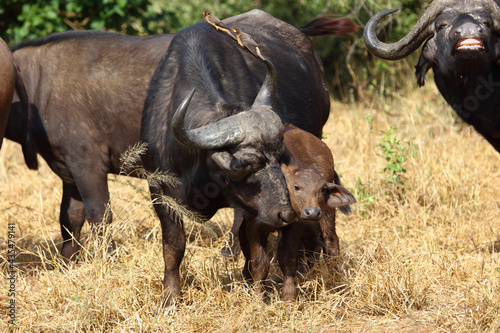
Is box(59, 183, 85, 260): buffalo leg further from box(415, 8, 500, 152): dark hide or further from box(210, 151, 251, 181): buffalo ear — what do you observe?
box(415, 8, 500, 152): dark hide

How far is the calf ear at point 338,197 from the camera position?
11.7ft

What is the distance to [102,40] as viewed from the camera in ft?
19.5

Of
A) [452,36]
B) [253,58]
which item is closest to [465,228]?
[452,36]

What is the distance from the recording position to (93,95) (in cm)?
569

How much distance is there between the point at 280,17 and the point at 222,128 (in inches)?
294

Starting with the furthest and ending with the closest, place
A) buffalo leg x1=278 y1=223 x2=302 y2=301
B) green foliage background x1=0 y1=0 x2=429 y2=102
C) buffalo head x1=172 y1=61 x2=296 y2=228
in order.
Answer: green foliage background x1=0 y1=0 x2=429 y2=102 → buffalo leg x1=278 y1=223 x2=302 y2=301 → buffalo head x1=172 y1=61 x2=296 y2=228

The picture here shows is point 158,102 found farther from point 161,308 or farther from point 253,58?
point 161,308

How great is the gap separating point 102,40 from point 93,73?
1.23ft

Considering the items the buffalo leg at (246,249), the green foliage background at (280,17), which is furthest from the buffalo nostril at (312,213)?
the green foliage background at (280,17)

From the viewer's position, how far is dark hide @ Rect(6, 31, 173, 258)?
5512mm

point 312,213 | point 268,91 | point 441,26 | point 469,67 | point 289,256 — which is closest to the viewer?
point 312,213

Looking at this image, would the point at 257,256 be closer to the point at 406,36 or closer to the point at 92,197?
the point at 92,197

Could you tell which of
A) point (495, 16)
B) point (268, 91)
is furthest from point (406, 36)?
point (268, 91)

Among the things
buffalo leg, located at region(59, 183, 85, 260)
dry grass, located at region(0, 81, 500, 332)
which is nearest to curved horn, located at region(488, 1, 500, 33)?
dry grass, located at region(0, 81, 500, 332)
